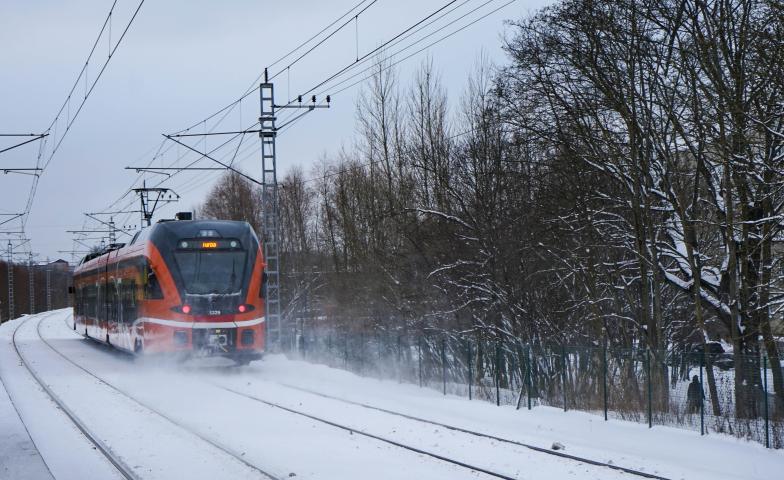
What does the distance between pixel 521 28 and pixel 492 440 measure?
10706 millimetres

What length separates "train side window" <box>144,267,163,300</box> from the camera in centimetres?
2294

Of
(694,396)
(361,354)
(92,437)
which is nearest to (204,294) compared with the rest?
(361,354)

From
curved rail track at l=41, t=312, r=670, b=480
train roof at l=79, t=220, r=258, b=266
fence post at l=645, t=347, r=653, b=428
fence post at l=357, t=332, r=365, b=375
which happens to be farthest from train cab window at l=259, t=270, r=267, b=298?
fence post at l=645, t=347, r=653, b=428

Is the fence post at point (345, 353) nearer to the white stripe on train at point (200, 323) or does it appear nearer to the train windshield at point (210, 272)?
the white stripe on train at point (200, 323)

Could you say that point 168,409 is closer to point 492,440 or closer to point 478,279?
point 492,440

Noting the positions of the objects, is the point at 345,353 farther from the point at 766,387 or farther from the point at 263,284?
the point at 766,387

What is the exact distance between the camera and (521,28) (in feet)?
69.1

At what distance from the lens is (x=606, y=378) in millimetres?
17375

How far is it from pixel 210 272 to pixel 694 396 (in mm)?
12618

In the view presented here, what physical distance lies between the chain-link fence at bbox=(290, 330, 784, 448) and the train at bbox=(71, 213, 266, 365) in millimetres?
4148

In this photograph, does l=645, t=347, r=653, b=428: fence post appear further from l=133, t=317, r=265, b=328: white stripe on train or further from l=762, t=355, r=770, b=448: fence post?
l=133, t=317, r=265, b=328: white stripe on train

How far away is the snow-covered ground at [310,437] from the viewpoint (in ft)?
38.4

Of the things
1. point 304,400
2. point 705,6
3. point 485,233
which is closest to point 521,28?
point 705,6

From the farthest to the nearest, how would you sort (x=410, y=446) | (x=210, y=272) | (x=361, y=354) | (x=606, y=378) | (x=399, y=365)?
1. (x=361, y=354)
2. (x=399, y=365)
3. (x=210, y=272)
4. (x=606, y=378)
5. (x=410, y=446)
